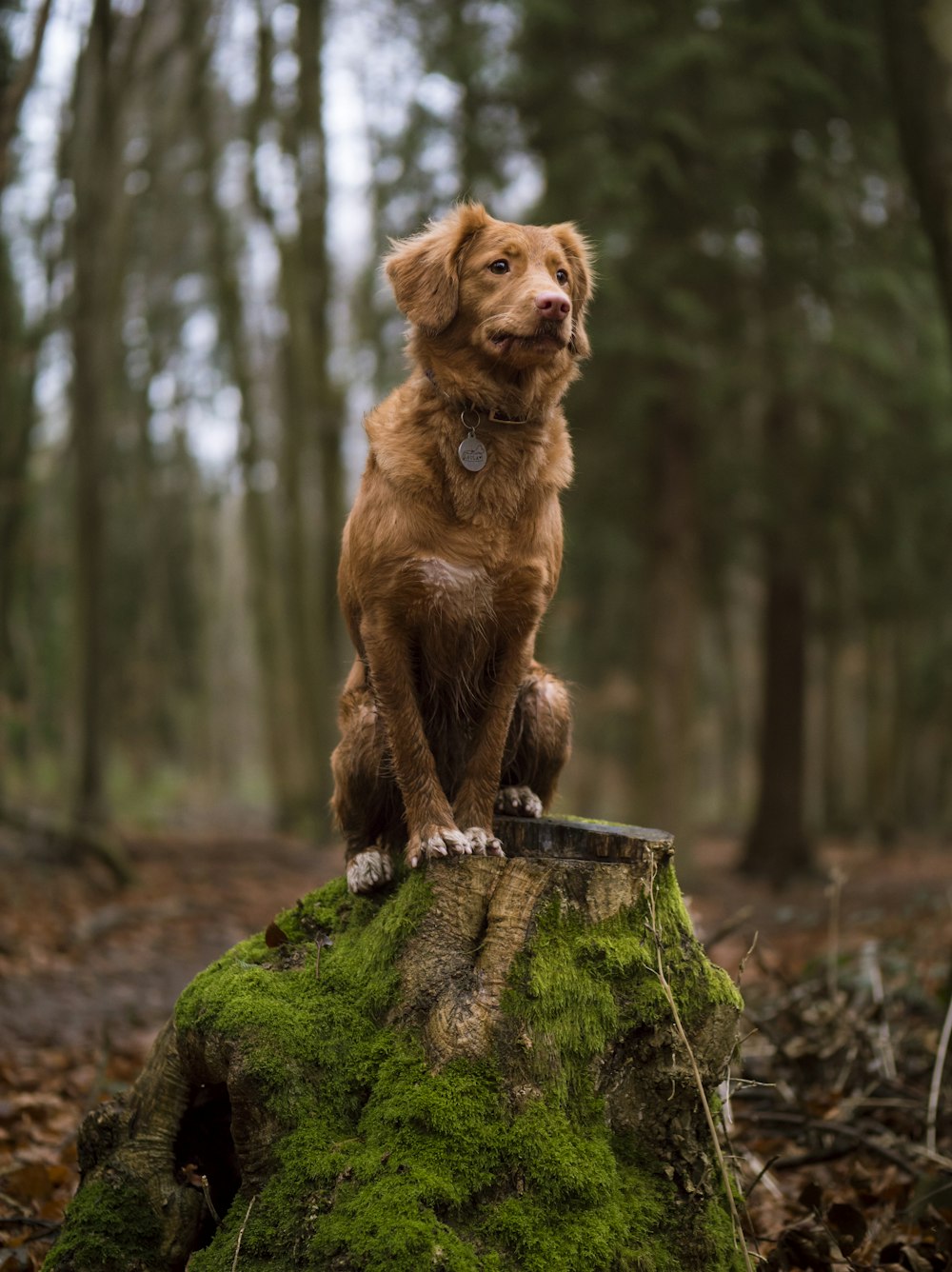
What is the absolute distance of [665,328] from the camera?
1222 centimetres

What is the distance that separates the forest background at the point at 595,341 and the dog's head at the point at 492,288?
3.38 metres

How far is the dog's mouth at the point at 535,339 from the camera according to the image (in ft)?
11.4

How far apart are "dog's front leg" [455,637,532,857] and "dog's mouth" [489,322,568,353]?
2.89 ft

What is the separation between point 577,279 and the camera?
3.91m

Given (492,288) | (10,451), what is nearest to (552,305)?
(492,288)

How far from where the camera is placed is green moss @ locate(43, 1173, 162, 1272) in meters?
3.09

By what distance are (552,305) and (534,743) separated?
1462 millimetres

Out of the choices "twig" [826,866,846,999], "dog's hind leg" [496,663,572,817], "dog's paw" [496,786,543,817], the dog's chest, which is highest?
the dog's chest

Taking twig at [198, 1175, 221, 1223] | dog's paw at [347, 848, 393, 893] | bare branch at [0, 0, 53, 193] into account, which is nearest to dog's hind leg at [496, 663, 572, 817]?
dog's paw at [347, 848, 393, 893]

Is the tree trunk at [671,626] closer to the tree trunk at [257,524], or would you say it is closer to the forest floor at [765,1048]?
the forest floor at [765,1048]

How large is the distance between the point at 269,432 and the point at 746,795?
1732cm

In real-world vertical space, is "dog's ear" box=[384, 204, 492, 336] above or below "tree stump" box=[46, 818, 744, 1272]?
above

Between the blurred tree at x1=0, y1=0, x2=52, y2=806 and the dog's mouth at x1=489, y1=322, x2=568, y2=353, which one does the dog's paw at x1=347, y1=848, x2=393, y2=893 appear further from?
the blurred tree at x1=0, y1=0, x2=52, y2=806

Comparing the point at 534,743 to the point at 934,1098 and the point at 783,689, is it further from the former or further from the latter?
the point at 783,689
